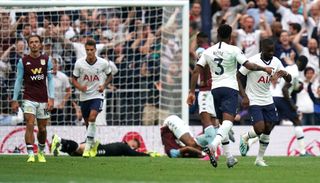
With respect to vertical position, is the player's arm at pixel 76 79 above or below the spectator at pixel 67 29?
below

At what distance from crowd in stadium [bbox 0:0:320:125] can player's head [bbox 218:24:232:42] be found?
22.7 ft

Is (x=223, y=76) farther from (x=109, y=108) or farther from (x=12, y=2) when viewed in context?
(x=109, y=108)

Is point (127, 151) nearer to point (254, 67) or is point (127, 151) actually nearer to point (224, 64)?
point (224, 64)

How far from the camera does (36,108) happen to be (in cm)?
2038

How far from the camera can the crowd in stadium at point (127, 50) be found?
2533 centimetres

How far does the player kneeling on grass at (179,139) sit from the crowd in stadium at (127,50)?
293 cm

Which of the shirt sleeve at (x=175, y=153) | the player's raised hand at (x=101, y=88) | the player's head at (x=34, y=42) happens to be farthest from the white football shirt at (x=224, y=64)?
the player's raised hand at (x=101, y=88)

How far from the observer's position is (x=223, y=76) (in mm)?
18031

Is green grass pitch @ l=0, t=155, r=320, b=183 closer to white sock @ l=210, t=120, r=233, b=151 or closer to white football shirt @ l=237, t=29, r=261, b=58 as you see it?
white sock @ l=210, t=120, r=233, b=151

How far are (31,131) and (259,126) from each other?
4.53 meters

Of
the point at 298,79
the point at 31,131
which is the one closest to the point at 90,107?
the point at 31,131

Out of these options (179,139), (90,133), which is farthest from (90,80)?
(179,139)

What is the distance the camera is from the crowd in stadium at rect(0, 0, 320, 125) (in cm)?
2533

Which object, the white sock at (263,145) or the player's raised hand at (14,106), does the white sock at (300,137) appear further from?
the player's raised hand at (14,106)
